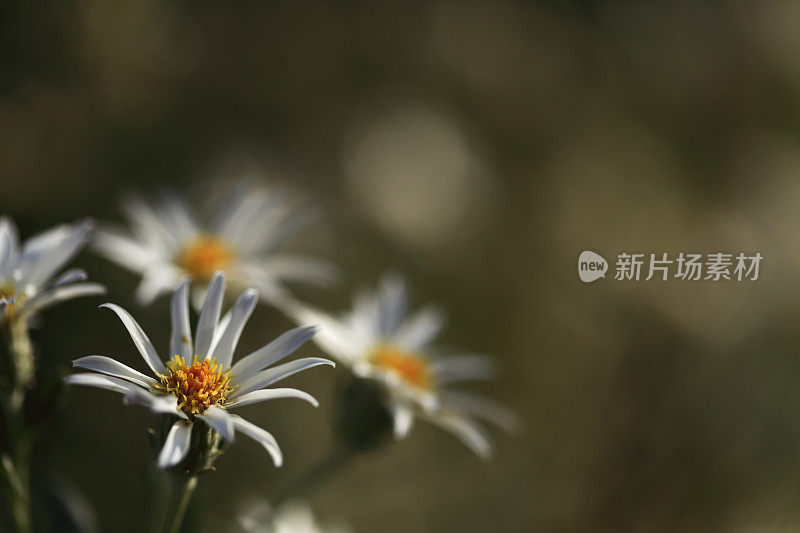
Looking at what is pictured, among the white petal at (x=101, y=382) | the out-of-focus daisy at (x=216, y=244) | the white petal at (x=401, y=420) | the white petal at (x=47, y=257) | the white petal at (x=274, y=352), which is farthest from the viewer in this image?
the out-of-focus daisy at (x=216, y=244)

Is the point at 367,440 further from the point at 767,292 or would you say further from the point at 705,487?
the point at 767,292

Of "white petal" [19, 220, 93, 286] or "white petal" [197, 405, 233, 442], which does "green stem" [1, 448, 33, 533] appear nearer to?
"white petal" [19, 220, 93, 286]

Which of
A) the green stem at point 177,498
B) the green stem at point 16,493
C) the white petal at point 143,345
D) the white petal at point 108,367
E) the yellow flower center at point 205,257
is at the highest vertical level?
the yellow flower center at point 205,257

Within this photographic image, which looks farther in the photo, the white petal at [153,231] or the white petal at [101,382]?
the white petal at [153,231]

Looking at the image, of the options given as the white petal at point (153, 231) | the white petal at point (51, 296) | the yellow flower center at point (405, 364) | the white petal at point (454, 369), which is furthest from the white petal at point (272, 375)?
the white petal at point (153, 231)

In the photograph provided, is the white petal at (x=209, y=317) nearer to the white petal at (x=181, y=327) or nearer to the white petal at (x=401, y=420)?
the white petal at (x=181, y=327)

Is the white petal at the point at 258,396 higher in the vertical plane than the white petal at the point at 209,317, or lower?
lower
